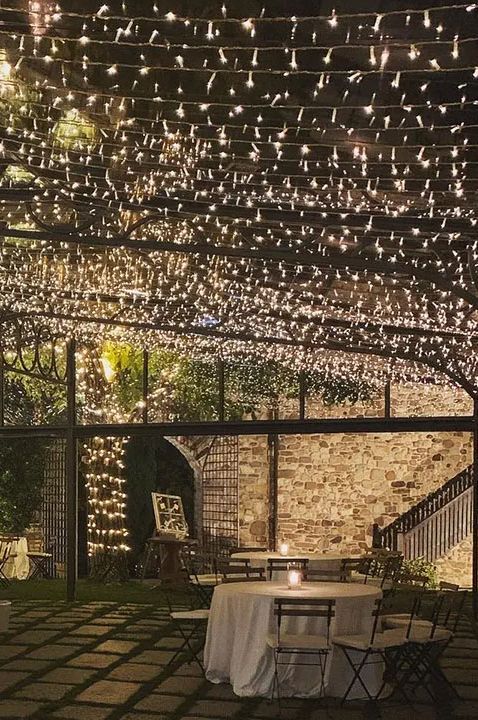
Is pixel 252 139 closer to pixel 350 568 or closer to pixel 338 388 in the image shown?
pixel 350 568

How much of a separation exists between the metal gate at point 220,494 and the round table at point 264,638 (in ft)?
31.5

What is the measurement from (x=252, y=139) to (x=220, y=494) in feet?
41.5

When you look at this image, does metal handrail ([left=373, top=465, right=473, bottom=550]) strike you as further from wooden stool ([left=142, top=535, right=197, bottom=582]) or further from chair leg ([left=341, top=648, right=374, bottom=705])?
chair leg ([left=341, top=648, right=374, bottom=705])

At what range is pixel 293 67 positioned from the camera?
203 inches

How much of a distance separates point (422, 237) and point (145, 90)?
8.05 ft

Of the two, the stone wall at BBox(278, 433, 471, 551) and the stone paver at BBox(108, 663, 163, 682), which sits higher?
the stone wall at BBox(278, 433, 471, 551)

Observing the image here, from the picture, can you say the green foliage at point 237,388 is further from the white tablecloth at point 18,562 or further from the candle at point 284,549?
the white tablecloth at point 18,562

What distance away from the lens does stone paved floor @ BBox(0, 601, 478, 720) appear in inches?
293

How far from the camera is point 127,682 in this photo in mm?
8289

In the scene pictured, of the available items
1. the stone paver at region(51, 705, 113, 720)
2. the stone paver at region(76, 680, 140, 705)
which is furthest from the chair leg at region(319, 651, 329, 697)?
the stone paver at region(51, 705, 113, 720)

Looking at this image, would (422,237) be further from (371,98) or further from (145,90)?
(145,90)

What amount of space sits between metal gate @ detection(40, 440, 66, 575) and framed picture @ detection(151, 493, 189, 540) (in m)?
1.50

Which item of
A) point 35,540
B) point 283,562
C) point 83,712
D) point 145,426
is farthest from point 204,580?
point 35,540

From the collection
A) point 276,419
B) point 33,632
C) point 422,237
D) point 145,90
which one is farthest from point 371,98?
point 276,419
